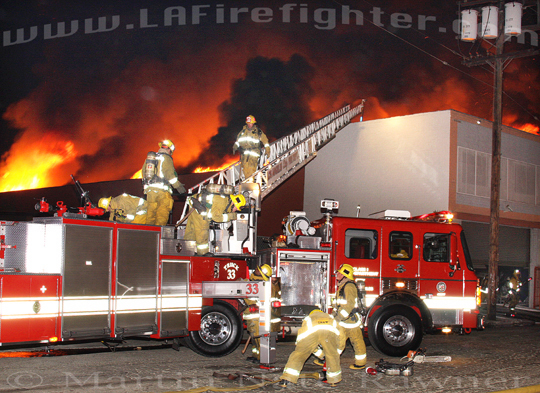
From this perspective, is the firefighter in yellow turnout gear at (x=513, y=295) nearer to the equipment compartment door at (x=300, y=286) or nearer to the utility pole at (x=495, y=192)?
the utility pole at (x=495, y=192)

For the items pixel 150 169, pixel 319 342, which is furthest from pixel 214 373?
pixel 150 169

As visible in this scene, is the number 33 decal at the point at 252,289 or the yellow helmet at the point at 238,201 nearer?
the number 33 decal at the point at 252,289

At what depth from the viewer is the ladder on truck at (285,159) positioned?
536 inches

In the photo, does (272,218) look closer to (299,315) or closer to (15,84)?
(299,315)

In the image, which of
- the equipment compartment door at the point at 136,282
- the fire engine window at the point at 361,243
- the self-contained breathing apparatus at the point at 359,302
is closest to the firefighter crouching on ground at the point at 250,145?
the fire engine window at the point at 361,243

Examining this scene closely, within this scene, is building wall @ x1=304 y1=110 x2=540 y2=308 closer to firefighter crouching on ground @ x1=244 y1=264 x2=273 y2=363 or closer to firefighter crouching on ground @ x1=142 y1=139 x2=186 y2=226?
firefighter crouching on ground @ x1=244 y1=264 x2=273 y2=363

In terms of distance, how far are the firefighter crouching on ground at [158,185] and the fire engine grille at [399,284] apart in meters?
4.10

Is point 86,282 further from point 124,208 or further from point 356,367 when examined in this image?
point 356,367

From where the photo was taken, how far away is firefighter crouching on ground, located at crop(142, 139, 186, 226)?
9102 millimetres

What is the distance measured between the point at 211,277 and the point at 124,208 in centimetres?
184

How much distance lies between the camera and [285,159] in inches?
597

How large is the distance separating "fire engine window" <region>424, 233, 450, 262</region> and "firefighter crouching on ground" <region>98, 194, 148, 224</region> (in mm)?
5214

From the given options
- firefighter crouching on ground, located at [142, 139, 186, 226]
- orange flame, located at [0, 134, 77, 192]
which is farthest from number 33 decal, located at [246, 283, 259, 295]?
orange flame, located at [0, 134, 77, 192]

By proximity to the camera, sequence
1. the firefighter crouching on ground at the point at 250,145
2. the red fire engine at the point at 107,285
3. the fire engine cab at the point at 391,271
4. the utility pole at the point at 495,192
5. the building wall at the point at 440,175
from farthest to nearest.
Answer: the building wall at the point at 440,175 → the utility pole at the point at 495,192 → the firefighter crouching on ground at the point at 250,145 → the fire engine cab at the point at 391,271 → the red fire engine at the point at 107,285
